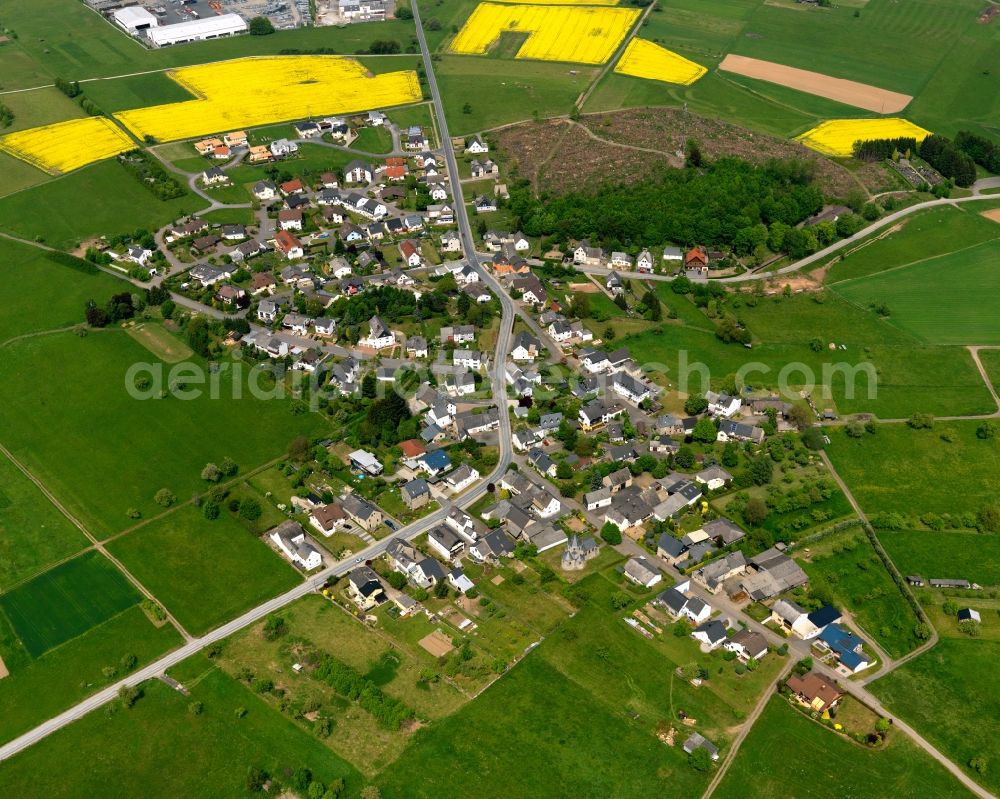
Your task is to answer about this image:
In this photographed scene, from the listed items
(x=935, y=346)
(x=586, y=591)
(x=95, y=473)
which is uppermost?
(x=935, y=346)

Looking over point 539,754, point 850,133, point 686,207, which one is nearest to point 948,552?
point 539,754

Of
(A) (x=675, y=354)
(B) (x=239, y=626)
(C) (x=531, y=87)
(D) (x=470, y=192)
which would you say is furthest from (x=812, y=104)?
(B) (x=239, y=626)

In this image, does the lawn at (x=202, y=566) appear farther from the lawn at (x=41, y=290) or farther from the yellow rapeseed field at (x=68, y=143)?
the yellow rapeseed field at (x=68, y=143)

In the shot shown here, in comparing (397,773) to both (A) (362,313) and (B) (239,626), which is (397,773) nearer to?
(B) (239,626)

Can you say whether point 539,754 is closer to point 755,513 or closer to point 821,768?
point 821,768

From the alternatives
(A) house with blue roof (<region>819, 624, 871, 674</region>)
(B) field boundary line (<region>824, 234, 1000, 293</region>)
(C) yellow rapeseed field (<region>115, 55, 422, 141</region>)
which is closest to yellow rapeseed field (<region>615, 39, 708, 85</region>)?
(C) yellow rapeseed field (<region>115, 55, 422, 141</region>)

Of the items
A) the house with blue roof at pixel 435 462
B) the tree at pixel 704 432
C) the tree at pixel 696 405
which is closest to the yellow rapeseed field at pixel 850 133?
the tree at pixel 696 405
